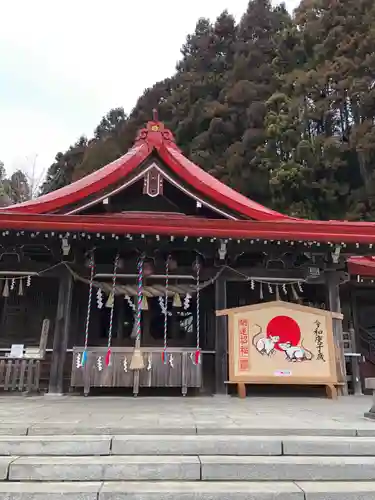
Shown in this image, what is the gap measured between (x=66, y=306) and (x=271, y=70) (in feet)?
100

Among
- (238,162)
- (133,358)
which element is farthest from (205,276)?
(238,162)

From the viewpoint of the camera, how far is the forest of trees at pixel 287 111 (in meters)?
Result: 24.3

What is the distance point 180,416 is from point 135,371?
2.92 meters

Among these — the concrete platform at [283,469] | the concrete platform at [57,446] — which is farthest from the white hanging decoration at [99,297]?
the concrete platform at [283,469]

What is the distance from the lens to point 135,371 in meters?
8.10

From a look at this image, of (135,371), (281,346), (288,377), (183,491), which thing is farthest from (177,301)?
(183,491)

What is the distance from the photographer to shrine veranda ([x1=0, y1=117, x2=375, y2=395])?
320 inches

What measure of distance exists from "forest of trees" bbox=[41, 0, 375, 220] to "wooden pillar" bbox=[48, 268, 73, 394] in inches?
715

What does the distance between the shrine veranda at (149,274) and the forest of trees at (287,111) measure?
15.3 metres

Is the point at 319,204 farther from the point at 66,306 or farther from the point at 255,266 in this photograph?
the point at 66,306

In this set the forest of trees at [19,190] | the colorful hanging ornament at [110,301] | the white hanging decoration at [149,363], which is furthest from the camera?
the forest of trees at [19,190]

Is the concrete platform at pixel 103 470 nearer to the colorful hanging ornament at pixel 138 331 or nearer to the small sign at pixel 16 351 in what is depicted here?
the colorful hanging ornament at pixel 138 331

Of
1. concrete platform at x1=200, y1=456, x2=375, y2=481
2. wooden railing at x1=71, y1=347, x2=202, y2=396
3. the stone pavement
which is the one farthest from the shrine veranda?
concrete platform at x1=200, y1=456, x2=375, y2=481

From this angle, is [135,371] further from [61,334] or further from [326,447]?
[326,447]
